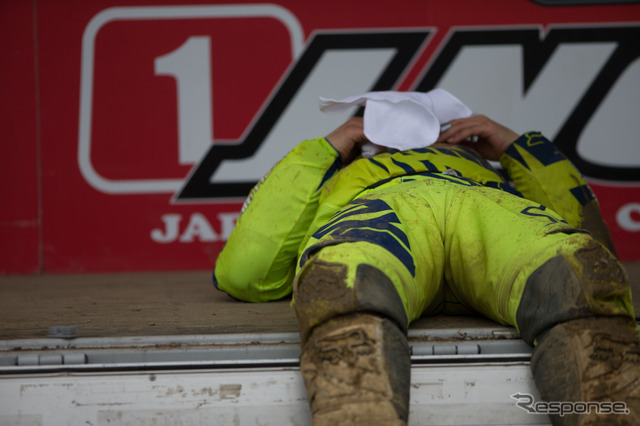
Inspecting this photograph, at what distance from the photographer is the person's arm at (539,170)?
148cm

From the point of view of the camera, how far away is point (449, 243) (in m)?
1.13

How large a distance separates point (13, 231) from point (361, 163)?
170 centimetres

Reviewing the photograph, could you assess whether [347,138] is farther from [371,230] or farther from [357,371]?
[357,371]

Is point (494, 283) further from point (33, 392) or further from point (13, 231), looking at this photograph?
point (13, 231)

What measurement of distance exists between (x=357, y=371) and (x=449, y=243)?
39 centimetres

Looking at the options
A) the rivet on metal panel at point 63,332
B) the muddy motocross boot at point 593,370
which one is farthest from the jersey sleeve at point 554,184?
the rivet on metal panel at point 63,332

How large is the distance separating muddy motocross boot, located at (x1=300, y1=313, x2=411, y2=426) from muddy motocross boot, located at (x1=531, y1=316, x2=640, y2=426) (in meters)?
0.18

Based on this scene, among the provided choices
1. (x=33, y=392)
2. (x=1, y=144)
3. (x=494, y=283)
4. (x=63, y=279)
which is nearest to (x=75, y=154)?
(x=1, y=144)

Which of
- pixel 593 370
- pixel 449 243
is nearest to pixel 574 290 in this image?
pixel 593 370

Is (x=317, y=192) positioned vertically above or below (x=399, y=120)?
below

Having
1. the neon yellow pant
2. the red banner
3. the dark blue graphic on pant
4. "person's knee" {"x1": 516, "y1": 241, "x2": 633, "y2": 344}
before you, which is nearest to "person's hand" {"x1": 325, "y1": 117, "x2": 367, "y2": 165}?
the neon yellow pant

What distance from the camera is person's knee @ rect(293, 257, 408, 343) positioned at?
2.81ft

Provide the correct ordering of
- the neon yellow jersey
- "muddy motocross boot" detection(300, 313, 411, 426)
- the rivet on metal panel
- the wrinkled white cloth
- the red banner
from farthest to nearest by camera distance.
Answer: the red banner, the wrinkled white cloth, the neon yellow jersey, the rivet on metal panel, "muddy motocross boot" detection(300, 313, 411, 426)

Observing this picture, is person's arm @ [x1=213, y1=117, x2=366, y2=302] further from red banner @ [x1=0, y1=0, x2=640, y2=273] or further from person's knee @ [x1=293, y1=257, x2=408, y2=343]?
red banner @ [x1=0, y1=0, x2=640, y2=273]
